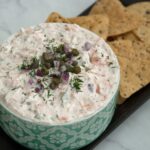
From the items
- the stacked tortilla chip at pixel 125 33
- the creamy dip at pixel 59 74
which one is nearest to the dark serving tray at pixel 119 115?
the stacked tortilla chip at pixel 125 33

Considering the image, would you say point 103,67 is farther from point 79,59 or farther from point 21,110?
point 21,110

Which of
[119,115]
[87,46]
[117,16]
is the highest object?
[87,46]

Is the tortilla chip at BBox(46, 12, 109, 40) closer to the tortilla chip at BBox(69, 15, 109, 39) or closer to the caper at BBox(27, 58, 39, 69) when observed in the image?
the tortilla chip at BBox(69, 15, 109, 39)

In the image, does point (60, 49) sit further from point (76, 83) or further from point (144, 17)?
point (144, 17)

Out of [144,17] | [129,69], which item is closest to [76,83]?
[129,69]

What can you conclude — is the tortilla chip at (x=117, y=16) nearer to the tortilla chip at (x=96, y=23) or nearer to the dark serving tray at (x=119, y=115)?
the tortilla chip at (x=96, y=23)

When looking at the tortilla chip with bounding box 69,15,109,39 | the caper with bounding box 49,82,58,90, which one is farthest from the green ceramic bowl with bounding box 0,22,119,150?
the tortilla chip with bounding box 69,15,109,39
